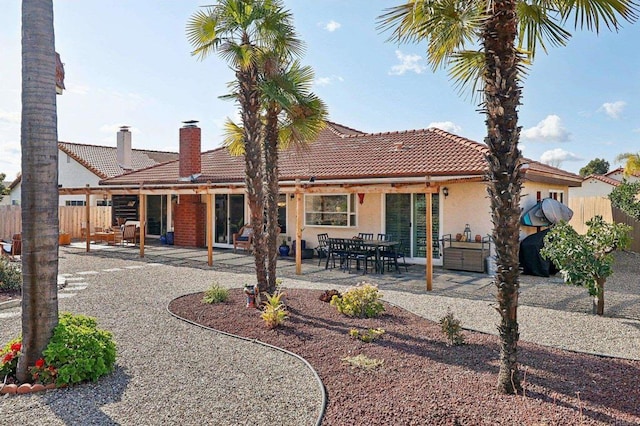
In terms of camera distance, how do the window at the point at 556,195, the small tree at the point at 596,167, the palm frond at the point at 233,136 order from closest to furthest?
the palm frond at the point at 233,136 < the window at the point at 556,195 < the small tree at the point at 596,167

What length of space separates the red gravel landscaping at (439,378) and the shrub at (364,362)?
0.22 feet

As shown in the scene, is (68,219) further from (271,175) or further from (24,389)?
(24,389)

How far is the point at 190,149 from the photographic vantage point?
18469mm

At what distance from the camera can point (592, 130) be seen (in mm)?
19891

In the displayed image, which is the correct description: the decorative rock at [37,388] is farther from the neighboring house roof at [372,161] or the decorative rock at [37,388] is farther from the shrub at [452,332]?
the neighboring house roof at [372,161]

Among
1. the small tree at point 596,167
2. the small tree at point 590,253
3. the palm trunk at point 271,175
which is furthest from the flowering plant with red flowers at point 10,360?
the small tree at point 596,167

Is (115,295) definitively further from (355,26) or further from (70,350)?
(355,26)

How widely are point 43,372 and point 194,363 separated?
159 centimetres

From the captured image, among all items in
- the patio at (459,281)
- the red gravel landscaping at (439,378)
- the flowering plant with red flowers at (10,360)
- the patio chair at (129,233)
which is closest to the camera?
the red gravel landscaping at (439,378)

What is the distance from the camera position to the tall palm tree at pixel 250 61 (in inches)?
321

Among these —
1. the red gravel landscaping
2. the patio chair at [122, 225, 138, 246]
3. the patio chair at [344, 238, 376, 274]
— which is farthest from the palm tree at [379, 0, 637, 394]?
the patio chair at [122, 225, 138, 246]

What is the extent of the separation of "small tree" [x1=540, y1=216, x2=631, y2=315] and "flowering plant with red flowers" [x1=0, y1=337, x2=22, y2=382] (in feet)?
26.9

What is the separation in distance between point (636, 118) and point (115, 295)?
69.9 feet

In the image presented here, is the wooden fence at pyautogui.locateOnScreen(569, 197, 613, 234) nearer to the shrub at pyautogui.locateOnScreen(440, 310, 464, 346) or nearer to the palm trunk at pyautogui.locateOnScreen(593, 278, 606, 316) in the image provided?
the palm trunk at pyautogui.locateOnScreen(593, 278, 606, 316)
